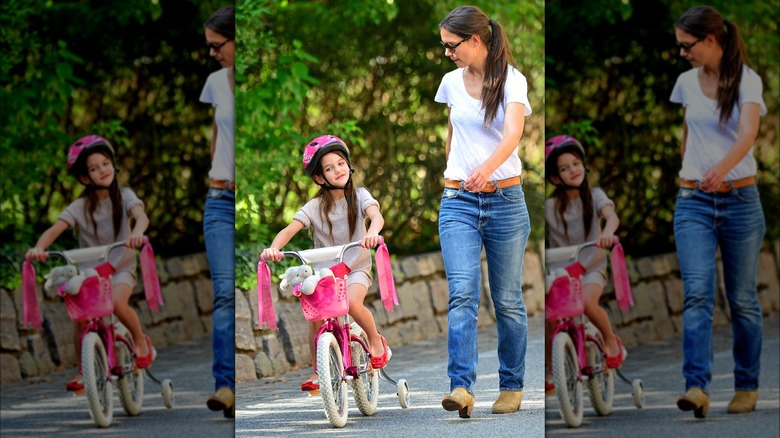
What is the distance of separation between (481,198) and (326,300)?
0.70 m

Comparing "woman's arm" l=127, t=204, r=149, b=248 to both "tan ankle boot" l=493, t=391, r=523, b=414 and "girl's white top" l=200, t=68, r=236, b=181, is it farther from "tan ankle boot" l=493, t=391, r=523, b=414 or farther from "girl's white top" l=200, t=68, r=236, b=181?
"tan ankle boot" l=493, t=391, r=523, b=414

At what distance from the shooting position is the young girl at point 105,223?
4238 mm

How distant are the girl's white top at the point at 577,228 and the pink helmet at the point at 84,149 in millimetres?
1860

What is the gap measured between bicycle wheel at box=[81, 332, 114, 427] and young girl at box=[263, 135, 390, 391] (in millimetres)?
827

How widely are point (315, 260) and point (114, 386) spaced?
42.3 inches

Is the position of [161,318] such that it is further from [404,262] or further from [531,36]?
[531,36]

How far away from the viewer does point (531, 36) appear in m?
3.83

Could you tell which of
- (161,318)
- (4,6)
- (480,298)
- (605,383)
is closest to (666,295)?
(605,383)

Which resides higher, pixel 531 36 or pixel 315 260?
pixel 531 36

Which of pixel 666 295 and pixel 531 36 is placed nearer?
pixel 531 36

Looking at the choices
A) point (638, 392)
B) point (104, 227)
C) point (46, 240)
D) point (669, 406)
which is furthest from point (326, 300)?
point (669, 406)

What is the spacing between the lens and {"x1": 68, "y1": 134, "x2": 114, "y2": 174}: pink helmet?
4293 millimetres

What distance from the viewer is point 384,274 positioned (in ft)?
12.8

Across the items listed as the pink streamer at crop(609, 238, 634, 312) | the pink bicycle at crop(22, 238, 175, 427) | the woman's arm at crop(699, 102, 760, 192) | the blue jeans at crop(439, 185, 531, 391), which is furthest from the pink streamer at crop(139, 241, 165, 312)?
the woman's arm at crop(699, 102, 760, 192)
